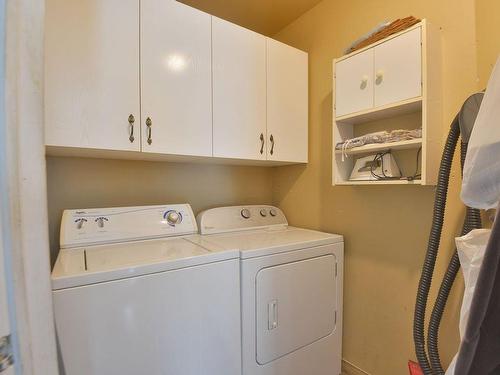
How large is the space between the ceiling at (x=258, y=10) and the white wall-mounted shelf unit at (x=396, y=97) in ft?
2.47

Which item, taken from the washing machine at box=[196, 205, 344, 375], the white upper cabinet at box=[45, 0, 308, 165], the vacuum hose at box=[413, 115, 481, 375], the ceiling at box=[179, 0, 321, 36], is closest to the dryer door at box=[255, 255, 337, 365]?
the washing machine at box=[196, 205, 344, 375]

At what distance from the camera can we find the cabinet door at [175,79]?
4.63ft

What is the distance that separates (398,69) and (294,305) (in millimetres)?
1389

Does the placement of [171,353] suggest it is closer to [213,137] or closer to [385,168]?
[213,137]

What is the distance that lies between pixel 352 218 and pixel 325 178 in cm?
35

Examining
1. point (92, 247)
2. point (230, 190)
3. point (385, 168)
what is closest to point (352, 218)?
point (385, 168)

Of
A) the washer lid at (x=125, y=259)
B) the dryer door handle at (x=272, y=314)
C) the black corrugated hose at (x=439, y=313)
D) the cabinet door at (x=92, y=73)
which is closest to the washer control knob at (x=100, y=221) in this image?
the washer lid at (x=125, y=259)

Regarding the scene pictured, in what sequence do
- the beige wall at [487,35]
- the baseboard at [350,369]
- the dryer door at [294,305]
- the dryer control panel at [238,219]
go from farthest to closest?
the dryer control panel at [238,219], the baseboard at [350,369], the dryer door at [294,305], the beige wall at [487,35]

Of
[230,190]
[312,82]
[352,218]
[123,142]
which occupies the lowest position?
[352,218]

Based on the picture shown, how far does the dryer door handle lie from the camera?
1.42m

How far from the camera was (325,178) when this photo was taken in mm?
1980

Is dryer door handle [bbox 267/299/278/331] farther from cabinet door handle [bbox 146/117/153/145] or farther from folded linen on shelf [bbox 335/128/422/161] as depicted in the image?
cabinet door handle [bbox 146/117/153/145]

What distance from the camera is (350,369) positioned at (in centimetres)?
181

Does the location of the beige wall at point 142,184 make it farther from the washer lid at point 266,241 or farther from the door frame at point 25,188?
the door frame at point 25,188
